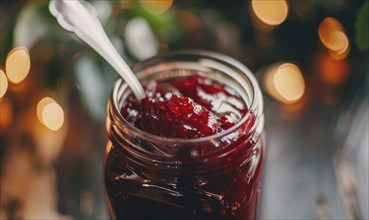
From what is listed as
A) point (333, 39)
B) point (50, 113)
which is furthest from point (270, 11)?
point (50, 113)

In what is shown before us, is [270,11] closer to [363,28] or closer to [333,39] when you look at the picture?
[333,39]

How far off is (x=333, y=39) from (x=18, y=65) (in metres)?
0.64

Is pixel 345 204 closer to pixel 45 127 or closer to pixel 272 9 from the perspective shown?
pixel 272 9

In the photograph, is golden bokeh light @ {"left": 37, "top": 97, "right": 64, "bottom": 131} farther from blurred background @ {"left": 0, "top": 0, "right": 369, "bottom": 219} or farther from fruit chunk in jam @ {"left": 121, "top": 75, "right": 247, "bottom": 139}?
fruit chunk in jam @ {"left": 121, "top": 75, "right": 247, "bottom": 139}

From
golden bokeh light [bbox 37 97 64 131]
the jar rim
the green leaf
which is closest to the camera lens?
the jar rim

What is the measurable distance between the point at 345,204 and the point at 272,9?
1.51 ft

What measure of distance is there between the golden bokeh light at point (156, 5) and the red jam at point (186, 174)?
1.31 feet

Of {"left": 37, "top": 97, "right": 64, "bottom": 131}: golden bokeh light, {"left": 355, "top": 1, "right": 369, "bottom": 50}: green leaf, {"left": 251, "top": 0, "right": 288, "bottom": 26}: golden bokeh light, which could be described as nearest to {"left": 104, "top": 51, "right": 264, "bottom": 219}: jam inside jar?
{"left": 355, "top": 1, "right": 369, "bottom": 50}: green leaf

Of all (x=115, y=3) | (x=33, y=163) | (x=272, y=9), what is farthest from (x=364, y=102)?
(x=33, y=163)

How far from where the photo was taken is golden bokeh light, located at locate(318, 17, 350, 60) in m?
1.29

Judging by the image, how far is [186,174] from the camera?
0.79 meters

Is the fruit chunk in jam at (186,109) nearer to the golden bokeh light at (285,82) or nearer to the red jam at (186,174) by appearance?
the red jam at (186,174)

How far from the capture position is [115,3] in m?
1.22

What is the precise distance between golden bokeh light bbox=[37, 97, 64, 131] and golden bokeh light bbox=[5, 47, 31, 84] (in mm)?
68
